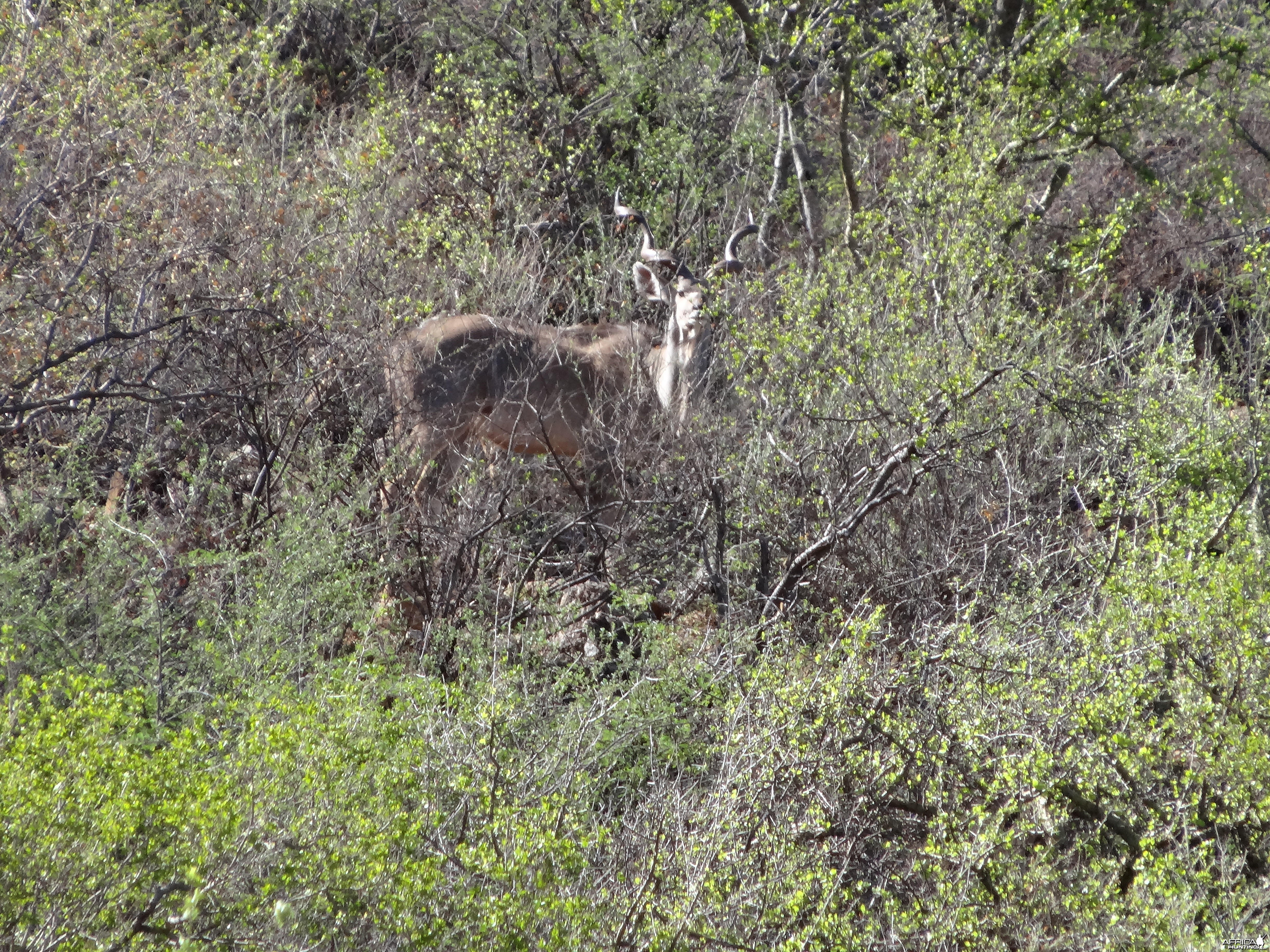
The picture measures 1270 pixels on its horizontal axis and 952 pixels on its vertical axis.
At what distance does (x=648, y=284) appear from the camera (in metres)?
8.97

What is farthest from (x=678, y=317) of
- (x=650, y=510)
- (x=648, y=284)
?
(x=650, y=510)

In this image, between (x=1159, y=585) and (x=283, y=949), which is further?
(x=1159, y=585)

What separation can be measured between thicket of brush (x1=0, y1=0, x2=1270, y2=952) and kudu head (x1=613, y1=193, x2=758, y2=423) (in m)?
0.19

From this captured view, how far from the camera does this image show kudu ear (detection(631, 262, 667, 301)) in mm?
8742

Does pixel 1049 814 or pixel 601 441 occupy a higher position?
pixel 601 441

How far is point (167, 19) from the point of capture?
11.9 m

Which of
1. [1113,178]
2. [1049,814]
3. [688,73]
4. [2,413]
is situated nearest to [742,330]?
[1049,814]

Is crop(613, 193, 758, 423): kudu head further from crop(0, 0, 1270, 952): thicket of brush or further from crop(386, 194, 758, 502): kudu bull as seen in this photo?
crop(0, 0, 1270, 952): thicket of brush

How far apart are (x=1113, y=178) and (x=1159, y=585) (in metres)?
9.97

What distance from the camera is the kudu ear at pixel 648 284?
8742mm

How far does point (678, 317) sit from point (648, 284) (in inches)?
31.6

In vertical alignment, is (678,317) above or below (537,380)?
above

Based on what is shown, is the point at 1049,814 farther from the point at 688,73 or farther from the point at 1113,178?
the point at 1113,178

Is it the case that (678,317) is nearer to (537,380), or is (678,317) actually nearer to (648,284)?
(648,284)
